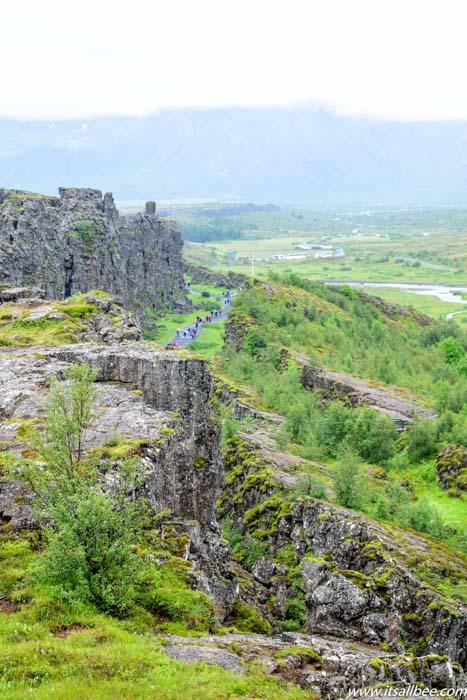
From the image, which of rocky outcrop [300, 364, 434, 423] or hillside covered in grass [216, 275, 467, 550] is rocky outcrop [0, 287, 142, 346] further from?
rocky outcrop [300, 364, 434, 423]

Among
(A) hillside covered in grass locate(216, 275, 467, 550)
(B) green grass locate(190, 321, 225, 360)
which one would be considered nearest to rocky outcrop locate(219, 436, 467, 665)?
(A) hillside covered in grass locate(216, 275, 467, 550)

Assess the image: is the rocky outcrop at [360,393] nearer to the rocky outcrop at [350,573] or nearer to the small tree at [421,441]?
the small tree at [421,441]

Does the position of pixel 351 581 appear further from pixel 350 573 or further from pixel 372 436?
pixel 372 436

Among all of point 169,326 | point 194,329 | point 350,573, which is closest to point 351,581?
point 350,573

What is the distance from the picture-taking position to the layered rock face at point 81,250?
9444cm

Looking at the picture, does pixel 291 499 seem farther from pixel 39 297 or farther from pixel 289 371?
pixel 289 371

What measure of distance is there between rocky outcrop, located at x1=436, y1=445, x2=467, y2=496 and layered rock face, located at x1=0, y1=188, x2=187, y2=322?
50903mm

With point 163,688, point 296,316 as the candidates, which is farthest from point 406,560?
point 296,316

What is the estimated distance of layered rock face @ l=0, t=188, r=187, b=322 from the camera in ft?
310

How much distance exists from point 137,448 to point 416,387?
74.8 meters

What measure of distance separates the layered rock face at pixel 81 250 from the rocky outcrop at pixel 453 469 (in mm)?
50903

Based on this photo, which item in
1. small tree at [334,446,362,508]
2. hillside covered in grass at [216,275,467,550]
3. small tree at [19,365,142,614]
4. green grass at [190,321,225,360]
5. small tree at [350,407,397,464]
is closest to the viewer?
small tree at [19,365,142,614]

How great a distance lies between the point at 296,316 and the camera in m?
122

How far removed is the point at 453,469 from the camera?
210ft
